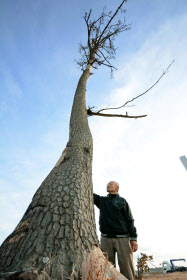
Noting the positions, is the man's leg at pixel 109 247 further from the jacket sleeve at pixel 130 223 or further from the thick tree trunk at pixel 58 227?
the thick tree trunk at pixel 58 227

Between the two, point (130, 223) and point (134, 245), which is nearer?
point (134, 245)

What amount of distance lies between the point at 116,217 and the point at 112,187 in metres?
0.44

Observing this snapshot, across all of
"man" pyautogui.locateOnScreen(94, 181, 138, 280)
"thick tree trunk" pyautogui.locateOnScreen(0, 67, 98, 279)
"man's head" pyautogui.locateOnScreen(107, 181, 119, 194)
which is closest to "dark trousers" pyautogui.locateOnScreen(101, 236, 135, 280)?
"man" pyautogui.locateOnScreen(94, 181, 138, 280)

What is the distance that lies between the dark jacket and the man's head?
7 centimetres

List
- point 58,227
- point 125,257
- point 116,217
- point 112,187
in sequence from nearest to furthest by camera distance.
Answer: point 58,227
point 125,257
point 116,217
point 112,187

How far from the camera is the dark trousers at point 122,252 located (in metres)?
2.08

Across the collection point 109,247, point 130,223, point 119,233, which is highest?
point 130,223

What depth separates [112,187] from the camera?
258 centimetres

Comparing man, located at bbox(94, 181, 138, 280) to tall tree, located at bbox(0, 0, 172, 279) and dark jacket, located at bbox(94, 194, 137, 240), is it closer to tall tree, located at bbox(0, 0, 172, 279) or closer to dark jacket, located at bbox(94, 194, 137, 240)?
dark jacket, located at bbox(94, 194, 137, 240)

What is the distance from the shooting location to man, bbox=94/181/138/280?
2.12 meters

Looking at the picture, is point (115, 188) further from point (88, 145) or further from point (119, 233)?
point (88, 145)

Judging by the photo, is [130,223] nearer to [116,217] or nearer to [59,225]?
[116,217]

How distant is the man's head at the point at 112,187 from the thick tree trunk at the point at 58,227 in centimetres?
64

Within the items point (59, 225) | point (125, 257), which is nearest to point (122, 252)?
point (125, 257)
